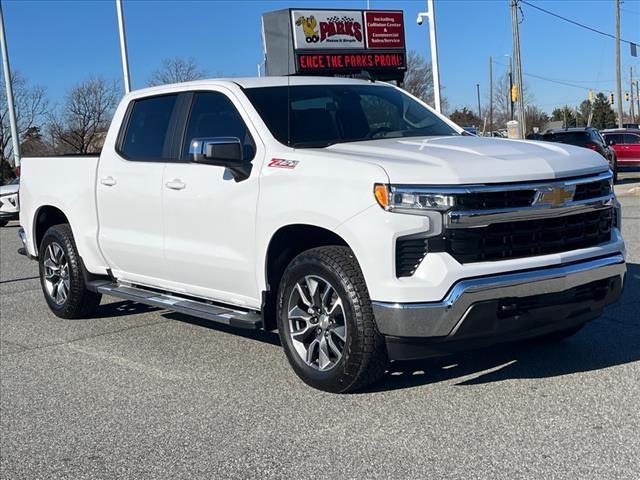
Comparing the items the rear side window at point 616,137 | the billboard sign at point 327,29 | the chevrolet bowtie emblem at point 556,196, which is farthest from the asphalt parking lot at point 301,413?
the rear side window at point 616,137

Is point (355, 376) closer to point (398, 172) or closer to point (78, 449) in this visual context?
point (398, 172)

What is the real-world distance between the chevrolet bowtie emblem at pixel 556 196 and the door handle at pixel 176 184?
8.34ft

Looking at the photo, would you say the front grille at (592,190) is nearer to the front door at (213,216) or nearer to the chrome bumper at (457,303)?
the chrome bumper at (457,303)

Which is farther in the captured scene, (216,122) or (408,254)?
(216,122)

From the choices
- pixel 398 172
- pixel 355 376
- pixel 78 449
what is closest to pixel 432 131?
pixel 398 172

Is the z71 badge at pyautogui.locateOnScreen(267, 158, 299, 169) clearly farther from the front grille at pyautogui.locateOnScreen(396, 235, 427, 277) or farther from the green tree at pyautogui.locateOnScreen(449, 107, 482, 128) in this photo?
the green tree at pyautogui.locateOnScreen(449, 107, 482, 128)

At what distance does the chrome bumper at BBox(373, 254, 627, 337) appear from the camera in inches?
169

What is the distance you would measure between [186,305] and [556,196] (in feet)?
9.04

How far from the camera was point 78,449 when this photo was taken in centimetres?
432

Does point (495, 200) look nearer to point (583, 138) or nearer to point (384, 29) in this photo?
point (384, 29)

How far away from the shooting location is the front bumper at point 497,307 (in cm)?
432

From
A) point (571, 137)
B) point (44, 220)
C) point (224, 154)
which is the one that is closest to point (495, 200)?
point (224, 154)

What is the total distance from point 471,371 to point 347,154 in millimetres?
1625

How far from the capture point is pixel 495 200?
4395 millimetres
